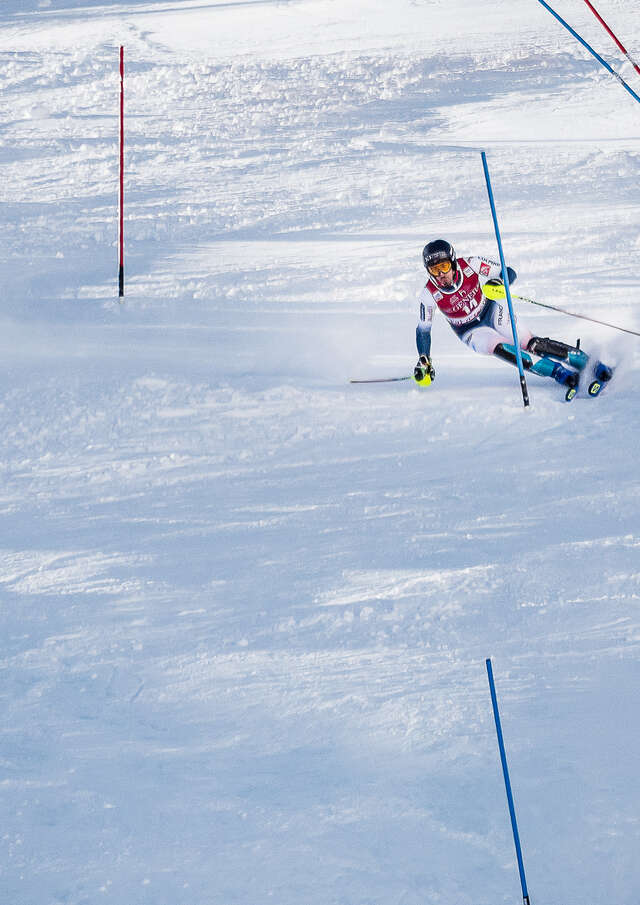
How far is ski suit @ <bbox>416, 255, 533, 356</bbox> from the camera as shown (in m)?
6.70

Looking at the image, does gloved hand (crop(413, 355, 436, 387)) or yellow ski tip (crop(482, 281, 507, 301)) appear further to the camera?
gloved hand (crop(413, 355, 436, 387))

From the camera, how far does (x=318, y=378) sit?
7328 millimetres

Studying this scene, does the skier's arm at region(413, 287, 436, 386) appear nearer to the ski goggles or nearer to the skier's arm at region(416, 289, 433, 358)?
the skier's arm at region(416, 289, 433, 358)

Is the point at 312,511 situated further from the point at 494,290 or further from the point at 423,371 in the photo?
the point at 494,290

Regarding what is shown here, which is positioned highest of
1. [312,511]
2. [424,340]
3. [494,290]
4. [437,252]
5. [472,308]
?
[437,252]

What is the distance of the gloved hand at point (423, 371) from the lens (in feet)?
22.5

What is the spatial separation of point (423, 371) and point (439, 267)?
71 centimetres

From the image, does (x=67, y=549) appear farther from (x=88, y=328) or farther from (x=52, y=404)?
(x=88, y=328)

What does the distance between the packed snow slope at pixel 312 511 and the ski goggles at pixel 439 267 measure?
0.84m

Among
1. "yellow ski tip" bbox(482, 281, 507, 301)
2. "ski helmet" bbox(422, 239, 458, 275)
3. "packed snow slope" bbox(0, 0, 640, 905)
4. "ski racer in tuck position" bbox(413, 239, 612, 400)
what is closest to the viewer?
"packed snow slope" bbox(0, 0, 640, 905)

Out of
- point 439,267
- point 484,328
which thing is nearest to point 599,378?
point 484,328

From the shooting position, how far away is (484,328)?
22.5 ft

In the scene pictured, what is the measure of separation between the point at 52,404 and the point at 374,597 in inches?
118

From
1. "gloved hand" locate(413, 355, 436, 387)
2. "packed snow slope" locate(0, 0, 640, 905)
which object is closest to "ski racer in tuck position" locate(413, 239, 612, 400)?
"gloved hand" locate(413, 355, 436, 387)
